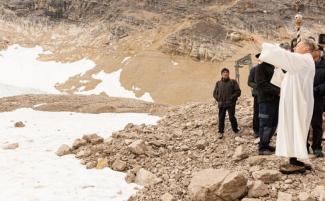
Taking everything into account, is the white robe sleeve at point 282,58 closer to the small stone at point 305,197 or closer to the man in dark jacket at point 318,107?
the man in dark jacket at point 318,107

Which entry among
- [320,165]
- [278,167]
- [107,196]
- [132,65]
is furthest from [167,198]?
[132,65]

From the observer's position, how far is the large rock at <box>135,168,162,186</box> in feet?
25.3

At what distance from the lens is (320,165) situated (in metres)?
7.09

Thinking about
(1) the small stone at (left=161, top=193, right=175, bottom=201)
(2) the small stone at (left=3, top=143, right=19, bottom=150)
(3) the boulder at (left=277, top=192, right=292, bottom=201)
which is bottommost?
(2) the small stone at (left=3, top=143, right=19, bottom=150)

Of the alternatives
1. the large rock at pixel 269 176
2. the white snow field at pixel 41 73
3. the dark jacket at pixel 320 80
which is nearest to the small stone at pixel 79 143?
the large rock at pixel 269 176

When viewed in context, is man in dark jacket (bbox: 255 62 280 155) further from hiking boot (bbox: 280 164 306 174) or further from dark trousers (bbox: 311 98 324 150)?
hiking boot (bbox: 280 164 306 174)

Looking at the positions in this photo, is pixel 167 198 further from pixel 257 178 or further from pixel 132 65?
pixel 132 65

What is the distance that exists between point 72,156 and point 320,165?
17.7 ft

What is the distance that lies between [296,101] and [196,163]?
2.50 m

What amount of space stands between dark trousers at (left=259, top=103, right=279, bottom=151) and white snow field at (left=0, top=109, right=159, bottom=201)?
2.38 meters

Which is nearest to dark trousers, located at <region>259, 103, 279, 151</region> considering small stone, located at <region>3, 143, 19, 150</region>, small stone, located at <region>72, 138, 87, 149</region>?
small stone, located at <region>72, 138, 87, 149</region>

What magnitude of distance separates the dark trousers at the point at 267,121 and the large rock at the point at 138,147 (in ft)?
8.18

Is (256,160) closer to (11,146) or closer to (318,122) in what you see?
(318,122)

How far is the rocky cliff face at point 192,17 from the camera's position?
6462 centimetres
